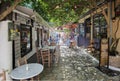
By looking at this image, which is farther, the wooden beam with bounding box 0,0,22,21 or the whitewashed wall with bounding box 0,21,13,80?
the whitewashed wall with bounding box 0,21,13,80

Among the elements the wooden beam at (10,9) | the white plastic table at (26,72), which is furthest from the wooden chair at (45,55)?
the wooden beam at (10,9)

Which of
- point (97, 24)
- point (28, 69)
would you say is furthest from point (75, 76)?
point (97, 24)

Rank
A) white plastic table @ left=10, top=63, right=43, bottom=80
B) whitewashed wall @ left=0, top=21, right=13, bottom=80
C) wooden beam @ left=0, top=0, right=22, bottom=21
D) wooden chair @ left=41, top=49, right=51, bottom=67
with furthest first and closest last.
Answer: wooden chair @ left=41, top=49, right=51, bottom=67 < whitewashed wall @ left=0, top=21, right=13, bottom=80 < wooden beam @ left=0, top=0, right=22, bottom=21 < white plastic table @ left=10, top=63, right=43, bottom=80

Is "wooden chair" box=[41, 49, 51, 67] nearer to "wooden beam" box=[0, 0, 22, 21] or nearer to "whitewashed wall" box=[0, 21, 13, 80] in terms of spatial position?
"whitewashed wall" box=[0, 21, 13, 80]

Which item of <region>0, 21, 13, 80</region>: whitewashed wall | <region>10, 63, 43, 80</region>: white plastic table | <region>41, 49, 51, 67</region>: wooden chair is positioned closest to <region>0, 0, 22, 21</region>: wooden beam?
<region>0, 21, 13, 80</region>: whitewashed wall

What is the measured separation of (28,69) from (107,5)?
682 cm

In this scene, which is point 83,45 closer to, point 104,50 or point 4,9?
point 104,50

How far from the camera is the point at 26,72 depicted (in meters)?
5.02

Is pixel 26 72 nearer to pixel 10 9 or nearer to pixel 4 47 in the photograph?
pixel 4 47

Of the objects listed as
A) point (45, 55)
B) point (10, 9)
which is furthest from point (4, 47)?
point (45, 55)

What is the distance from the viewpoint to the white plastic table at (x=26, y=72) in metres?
4.74

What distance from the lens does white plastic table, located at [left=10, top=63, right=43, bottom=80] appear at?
4742 millimetres

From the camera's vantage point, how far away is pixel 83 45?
64.2 ft

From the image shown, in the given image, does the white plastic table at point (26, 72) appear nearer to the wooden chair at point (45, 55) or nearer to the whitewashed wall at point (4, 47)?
the whitewashed wall at point (4, 47)
